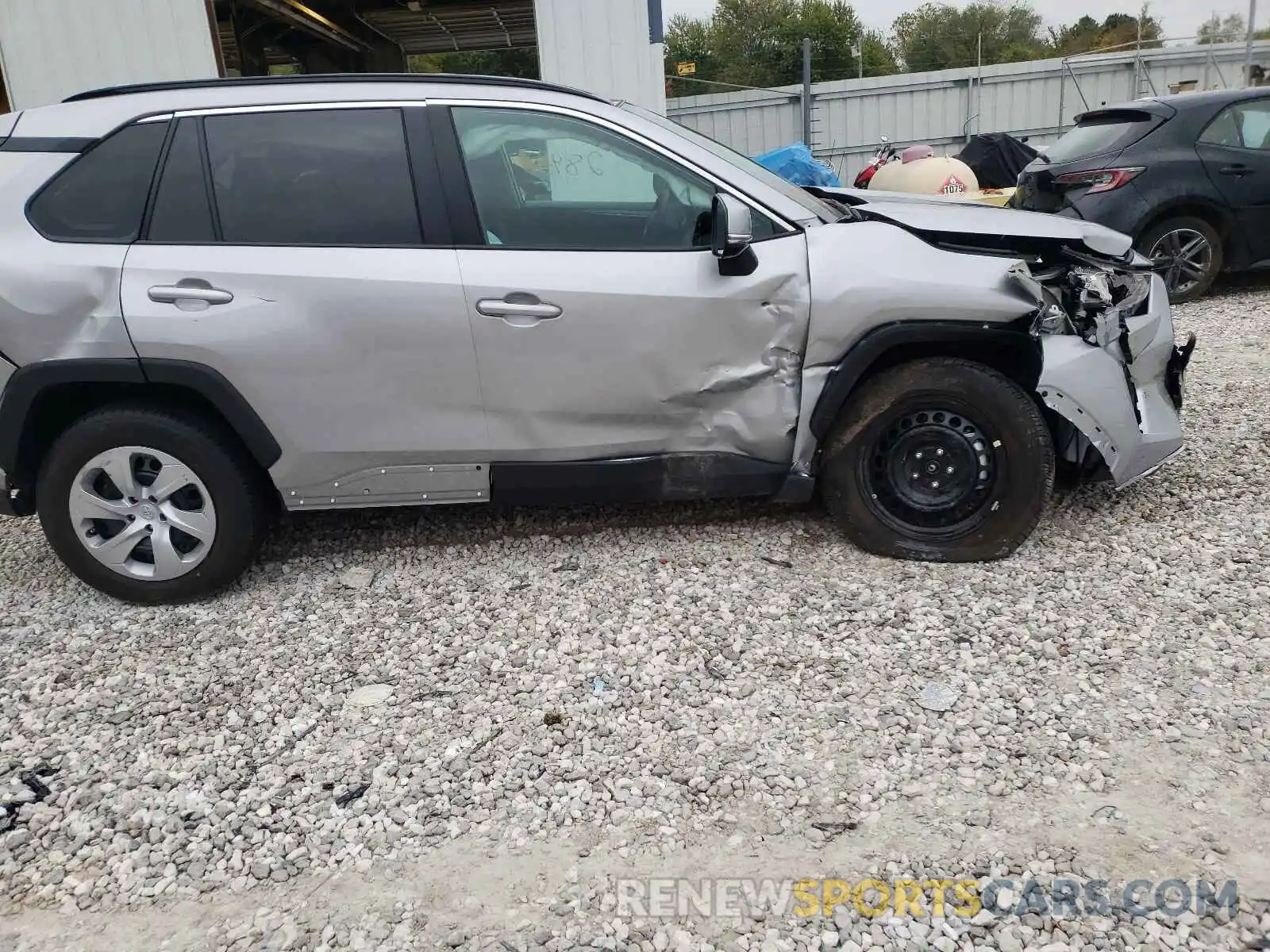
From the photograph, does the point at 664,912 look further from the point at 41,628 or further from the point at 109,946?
the point at 41,628

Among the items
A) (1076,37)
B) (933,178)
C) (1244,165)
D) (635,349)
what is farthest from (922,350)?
(1076,37)

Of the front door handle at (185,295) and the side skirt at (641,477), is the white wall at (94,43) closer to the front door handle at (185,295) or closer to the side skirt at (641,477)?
the front door handle at (185,295)

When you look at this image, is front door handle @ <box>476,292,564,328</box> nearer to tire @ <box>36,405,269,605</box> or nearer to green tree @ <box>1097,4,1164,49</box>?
tire @ <box>36,405,269,605</box>

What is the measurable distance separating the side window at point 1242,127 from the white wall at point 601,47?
4.57m

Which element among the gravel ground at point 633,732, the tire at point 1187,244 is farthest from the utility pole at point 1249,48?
the gravel ground at point 633,732

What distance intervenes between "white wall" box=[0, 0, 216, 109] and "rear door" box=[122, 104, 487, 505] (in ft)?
18.8

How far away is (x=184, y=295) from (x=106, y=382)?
45 centimetres

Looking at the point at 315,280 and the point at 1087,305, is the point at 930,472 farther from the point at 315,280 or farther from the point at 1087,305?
the point at 315,280

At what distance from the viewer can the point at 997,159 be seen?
12.3m

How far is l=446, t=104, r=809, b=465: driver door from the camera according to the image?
3443 mm

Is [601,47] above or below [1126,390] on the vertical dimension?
above

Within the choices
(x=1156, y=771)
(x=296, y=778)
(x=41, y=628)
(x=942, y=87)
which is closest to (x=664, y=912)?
(x=296, y=778)

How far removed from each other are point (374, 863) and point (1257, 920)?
2095 mm

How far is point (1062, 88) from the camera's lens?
54.2 ft
